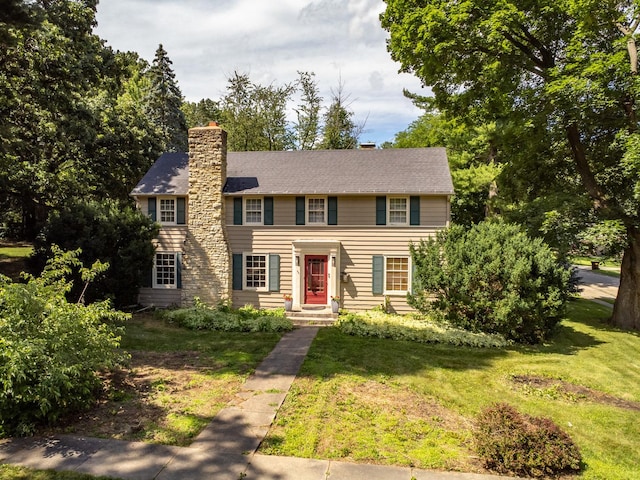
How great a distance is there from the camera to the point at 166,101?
112 ft

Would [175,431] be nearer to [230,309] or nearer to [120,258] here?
[230,309]

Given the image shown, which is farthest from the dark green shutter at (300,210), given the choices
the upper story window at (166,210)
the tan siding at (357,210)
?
the upper story window at (166,210)

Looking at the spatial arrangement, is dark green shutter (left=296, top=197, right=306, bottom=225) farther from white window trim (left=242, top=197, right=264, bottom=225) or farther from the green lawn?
the green lawn

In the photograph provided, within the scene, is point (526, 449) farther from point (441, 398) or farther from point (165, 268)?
point (165, 268)

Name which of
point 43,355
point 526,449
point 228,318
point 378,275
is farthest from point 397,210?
point 43,355

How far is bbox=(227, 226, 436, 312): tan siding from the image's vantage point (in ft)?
52.3

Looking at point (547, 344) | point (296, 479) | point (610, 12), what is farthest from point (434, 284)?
point (610, 12)

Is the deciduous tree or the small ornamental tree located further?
the deciduous tree

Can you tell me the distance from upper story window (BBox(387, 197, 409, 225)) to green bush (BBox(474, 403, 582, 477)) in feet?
34.8

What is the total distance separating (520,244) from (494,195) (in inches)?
449

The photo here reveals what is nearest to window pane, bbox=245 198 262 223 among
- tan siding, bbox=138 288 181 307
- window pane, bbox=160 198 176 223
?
window pane, bbox=160 198 176 223

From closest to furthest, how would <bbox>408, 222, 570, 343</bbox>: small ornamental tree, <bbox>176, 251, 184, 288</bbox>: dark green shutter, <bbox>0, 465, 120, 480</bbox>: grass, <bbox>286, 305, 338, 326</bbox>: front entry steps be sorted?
<bbox>0, 465, 120, 480</bbox>: grass → <bbox>408, 222, 570, 343</bbox>: small ornamental tree → <bbox>286, 305, 338, 326</bbox>: front entry steps → <bbox>176, 251, 184, 288</bbox>: dark green shutter

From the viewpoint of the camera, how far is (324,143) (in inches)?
1331

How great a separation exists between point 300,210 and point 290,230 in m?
0.98
